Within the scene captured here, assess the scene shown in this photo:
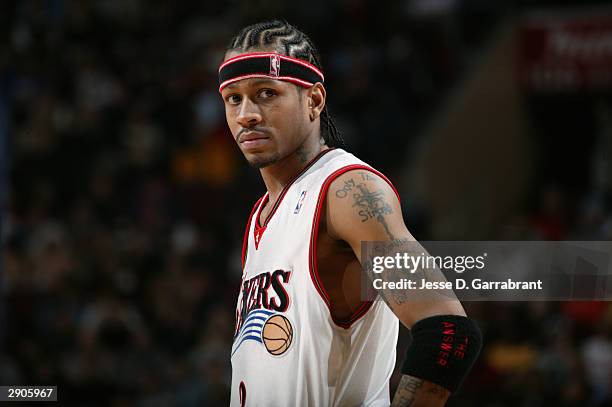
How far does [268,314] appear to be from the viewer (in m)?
3.43

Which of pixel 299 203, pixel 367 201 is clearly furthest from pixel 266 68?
pixel 367 201

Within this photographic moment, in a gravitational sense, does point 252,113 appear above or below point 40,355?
above

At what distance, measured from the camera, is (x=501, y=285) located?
12.2 ft

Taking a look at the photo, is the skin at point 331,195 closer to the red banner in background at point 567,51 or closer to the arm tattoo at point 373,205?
the arm tattoo at point 373,205

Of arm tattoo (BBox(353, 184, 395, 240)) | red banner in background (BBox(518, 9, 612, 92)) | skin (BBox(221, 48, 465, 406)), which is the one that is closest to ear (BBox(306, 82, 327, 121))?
skin (BBox(221, 48, 465, 406))

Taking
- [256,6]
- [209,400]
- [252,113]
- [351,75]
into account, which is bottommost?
[209,400]

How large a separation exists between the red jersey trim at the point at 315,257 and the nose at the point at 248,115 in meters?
0.41

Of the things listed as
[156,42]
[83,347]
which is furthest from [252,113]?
[156,42]

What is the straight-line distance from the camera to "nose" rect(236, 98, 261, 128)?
3.56 m

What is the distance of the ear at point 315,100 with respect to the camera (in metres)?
3.72

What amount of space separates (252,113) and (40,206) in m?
7.19

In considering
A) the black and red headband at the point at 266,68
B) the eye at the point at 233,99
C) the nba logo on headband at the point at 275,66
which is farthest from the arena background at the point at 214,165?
the nba logo on headband at the point at 275,66

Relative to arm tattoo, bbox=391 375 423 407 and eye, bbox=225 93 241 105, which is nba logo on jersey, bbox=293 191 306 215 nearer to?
eye, bbox=225 93 241 105

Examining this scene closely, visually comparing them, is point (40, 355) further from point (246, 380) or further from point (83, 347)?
point (246, 380)
